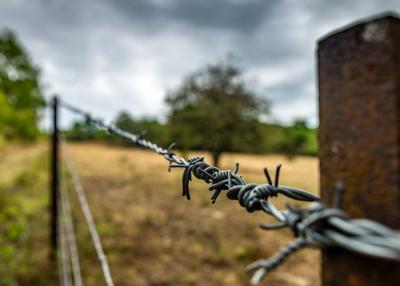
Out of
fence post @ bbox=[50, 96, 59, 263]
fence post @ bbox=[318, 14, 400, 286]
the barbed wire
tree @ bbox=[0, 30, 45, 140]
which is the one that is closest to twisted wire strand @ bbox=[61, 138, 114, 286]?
fence post @ bbox=[50, 96, 59, 263]

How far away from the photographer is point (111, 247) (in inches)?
163

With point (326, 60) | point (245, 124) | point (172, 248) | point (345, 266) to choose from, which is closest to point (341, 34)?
point (326, 60)

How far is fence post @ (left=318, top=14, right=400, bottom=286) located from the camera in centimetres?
34

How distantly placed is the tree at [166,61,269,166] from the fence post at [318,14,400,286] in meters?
12.5

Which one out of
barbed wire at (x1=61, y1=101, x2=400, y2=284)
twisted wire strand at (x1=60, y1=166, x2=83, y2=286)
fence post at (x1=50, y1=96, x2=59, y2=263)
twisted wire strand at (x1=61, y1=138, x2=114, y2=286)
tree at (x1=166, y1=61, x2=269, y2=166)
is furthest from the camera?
tree at (x1=166, y1=61, x2=269, y2=166)

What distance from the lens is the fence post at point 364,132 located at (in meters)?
0.34

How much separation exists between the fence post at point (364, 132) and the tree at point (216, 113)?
12.5 meters

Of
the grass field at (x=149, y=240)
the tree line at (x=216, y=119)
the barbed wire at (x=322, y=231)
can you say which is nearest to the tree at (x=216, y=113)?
the tree line at (x=216, y=119)

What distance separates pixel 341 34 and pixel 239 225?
5.52 meters

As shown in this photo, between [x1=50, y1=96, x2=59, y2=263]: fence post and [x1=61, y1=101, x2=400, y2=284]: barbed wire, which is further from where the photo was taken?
[x1=50, y1=96, x2=59, y2=263]: fence post

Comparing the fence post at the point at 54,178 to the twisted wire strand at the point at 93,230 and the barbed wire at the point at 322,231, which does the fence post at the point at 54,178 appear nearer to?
the twisted wire strand at the point at 93,230

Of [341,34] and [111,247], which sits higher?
[341,34]

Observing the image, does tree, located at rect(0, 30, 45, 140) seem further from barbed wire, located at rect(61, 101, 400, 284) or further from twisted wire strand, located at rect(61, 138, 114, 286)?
barbed wire, located at rect(61, 101, 400, 284)

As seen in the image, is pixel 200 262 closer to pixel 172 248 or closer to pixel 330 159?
pixel 172 248
